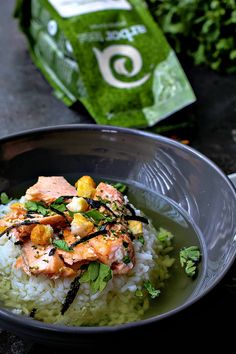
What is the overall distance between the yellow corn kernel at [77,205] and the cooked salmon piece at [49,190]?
0.05 meters

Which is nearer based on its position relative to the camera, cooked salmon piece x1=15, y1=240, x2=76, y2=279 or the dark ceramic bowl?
cooked salmon piece x1=15, y1=240, x2=76, y2=279

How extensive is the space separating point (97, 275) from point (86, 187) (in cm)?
22

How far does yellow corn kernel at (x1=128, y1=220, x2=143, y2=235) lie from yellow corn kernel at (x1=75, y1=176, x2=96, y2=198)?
93 mm

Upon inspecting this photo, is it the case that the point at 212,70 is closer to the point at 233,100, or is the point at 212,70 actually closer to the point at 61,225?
the point at 233,100

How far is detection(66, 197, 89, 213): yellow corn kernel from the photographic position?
1.11 m

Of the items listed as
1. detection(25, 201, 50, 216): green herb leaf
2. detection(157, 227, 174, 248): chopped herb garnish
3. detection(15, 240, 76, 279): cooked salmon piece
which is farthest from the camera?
detection(157, 227, 174, 248): chopped herb garnish

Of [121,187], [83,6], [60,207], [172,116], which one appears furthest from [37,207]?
[83,6]

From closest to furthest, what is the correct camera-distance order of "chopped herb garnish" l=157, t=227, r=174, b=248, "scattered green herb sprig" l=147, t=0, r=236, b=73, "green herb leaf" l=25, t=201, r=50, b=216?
"green herb leaf" l=25, t=201, r=50, b=216, "chopped herb garnish" l=157, t=227, r=174, b=248, "scattered green herb sprig" l=147, t=0, r=236, b=73

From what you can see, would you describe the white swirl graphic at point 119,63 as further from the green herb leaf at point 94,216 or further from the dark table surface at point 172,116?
the green herb leaf at point 94,216

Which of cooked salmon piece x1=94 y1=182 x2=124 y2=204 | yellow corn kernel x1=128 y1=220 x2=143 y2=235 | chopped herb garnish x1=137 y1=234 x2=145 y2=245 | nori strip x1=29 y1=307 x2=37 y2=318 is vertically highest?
nori strip x1=29 y1=307 x2=37 y2=318

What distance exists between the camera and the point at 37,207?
1.13 m

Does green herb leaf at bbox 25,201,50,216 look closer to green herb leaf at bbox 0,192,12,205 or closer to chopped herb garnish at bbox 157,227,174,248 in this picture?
green herb leaf at bbox 0,192,12,205

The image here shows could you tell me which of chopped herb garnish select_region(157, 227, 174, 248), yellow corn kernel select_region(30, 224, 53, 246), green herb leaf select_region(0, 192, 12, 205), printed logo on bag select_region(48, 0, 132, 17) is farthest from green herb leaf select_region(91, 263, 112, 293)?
printed logo on bag select_region(48, 0, 132, 17)

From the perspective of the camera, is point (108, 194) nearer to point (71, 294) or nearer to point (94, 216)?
point (94, 216)
